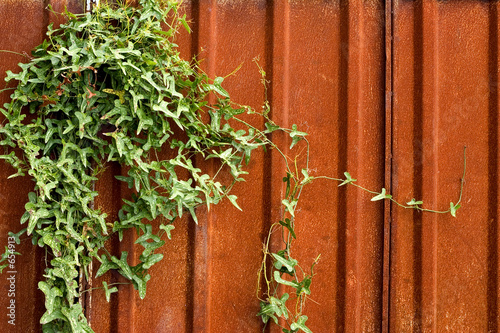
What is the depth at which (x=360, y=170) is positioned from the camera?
1923mm

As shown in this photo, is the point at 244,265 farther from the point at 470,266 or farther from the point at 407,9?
the point at 407,9

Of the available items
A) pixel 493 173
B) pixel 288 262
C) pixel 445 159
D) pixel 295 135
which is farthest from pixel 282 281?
pixel 493 173

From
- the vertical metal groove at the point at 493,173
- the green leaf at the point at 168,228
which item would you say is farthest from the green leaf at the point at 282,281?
the vertical metal groove at the point at 493,173

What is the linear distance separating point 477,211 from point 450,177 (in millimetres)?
198

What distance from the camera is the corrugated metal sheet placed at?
6.13 feet

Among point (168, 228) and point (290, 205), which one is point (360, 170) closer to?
point (290, 205)

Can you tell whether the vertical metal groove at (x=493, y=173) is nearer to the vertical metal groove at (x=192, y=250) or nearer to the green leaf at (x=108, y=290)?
the vertical metal groove at (x=192, y=250)

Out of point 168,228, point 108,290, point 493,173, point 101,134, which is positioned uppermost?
point 101,134

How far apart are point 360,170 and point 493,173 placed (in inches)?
24.1

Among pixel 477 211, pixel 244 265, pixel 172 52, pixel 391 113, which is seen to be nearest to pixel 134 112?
pixel 172 52

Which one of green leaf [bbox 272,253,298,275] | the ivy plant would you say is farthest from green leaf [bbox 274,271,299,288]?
the ivy plant

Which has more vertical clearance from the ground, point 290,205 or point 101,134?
point 101,134

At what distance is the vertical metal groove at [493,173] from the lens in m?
1.94

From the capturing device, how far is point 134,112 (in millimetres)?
1705
